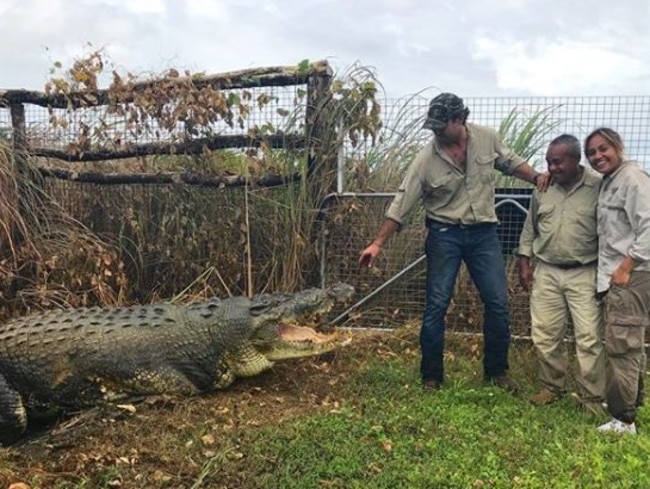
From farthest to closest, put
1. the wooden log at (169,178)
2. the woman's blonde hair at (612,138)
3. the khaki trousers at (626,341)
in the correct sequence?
1. the wooden log at (169,178)
2. the woman's blonde hair at (612,138)
3. the khaki trousers at (626,341)

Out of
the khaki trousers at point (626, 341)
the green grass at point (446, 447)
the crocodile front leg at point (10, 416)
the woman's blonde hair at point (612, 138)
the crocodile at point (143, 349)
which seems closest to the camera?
the green grass at point (446, 447)

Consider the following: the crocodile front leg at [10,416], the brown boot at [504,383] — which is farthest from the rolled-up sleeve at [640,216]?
the crocodile front leg at [10,416]

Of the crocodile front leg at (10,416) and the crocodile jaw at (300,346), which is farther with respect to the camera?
the crocodile jaw at (300,346)

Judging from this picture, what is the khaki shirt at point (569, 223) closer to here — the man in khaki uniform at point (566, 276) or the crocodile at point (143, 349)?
the man in khaki uniform at point (566, 276)

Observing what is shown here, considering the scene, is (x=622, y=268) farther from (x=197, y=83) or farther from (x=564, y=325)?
(x=197, y=83)

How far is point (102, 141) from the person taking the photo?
6.96m

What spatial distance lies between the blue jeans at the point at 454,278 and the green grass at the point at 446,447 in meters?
0.37

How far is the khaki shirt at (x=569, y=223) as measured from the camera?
4414 millimetres

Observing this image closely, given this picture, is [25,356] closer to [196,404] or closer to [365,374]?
[196,404]

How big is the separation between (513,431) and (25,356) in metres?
3.23

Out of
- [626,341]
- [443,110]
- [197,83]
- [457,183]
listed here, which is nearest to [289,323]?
[457,183]

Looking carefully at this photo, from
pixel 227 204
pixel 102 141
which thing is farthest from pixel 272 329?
pixel 102 141

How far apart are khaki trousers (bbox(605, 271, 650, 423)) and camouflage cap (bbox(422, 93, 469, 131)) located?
5.24ft

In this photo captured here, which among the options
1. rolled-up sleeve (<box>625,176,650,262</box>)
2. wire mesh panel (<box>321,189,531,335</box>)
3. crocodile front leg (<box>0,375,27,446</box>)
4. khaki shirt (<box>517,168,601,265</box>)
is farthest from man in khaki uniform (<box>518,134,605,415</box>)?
crocodile front leg (<box>0,375,27,446</box>)
